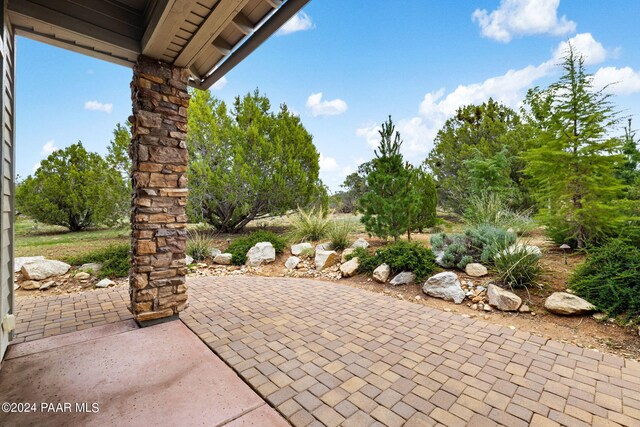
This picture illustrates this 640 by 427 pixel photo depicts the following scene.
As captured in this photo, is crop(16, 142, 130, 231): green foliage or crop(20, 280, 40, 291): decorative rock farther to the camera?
crop(16, 142, 130, 231): green foliage

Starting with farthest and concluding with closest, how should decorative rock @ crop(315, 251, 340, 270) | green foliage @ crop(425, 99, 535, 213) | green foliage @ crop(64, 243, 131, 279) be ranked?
green foliage @ crop(425, 99, 535, 213) < decorative rock @ crop(315, 251, 340, 270) < green foliage @ crop(64, 243, 131, 279)

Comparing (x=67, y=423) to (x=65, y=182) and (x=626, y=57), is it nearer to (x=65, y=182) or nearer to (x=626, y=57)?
(x=626, y=57)

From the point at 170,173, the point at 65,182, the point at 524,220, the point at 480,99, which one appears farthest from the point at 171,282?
the point at 480,99

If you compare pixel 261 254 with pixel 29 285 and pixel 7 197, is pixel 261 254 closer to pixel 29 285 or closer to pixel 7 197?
pixel 29 285

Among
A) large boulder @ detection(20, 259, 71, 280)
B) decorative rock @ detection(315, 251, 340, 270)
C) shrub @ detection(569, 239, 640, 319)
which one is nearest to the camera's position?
shrub @ detection(569, 239, 640, 319)

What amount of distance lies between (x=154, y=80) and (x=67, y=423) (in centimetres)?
266

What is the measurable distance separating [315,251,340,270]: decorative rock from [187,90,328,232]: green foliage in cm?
320

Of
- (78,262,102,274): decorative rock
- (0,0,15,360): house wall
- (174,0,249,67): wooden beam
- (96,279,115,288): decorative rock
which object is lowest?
(96,279,115,288): decorative rock

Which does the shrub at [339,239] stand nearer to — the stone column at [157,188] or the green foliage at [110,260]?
the stone column at [157,188]

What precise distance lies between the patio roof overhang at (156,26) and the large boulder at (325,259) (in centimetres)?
352

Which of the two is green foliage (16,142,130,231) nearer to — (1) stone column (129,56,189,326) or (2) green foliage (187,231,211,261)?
(2) green foliage (187,231,211,261)

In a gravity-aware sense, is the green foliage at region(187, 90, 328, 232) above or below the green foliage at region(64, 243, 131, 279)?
above

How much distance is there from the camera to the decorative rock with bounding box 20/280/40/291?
12.8 feet

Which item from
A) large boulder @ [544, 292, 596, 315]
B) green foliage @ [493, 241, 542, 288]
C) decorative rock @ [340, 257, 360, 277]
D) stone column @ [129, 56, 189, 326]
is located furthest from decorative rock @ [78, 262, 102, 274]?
large boulder @ [544, 292, 596, 315]
